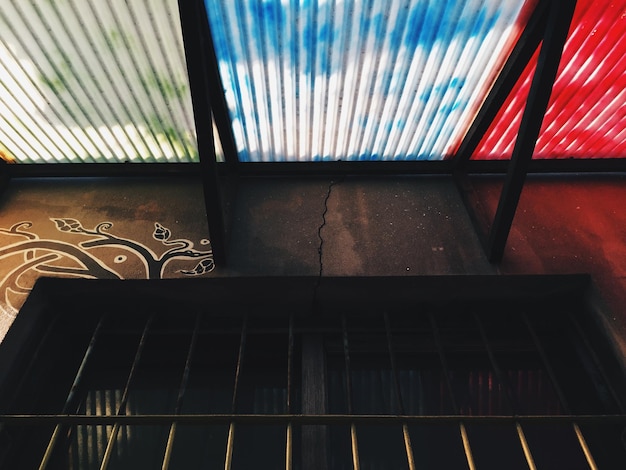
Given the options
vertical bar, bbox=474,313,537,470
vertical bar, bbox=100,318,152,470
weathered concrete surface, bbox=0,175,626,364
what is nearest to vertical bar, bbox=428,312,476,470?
vertical bar, bbox=474,313,537,470

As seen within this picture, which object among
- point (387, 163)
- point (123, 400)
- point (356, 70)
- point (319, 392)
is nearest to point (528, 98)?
point (356, 70)

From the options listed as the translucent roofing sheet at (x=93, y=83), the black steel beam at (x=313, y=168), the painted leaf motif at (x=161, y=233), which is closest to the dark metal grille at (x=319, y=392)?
the painted leaf motif at (x=161, y=233)

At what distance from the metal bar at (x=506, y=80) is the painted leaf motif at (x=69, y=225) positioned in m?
2.81

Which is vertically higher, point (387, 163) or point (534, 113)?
point (387, 163)

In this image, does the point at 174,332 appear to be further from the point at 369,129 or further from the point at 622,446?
the point at 622,446

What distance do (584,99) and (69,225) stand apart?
361cm

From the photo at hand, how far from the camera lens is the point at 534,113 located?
95.7 inches

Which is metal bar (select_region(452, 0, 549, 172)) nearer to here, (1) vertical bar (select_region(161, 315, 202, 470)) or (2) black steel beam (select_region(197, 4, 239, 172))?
(2) black steel beam (select_region(197, 4, 239, 172))

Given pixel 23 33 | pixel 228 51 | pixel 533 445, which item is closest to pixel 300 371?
pixel 533 445

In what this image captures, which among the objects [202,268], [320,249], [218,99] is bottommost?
[202,268]

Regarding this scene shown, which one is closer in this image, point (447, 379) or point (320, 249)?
point (447, 379)

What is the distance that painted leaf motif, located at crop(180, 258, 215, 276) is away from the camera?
2.84 meters

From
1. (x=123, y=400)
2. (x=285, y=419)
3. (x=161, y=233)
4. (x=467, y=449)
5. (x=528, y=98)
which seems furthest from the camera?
(x=161, y=233)

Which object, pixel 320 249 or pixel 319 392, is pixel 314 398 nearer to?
pixel 319 392
